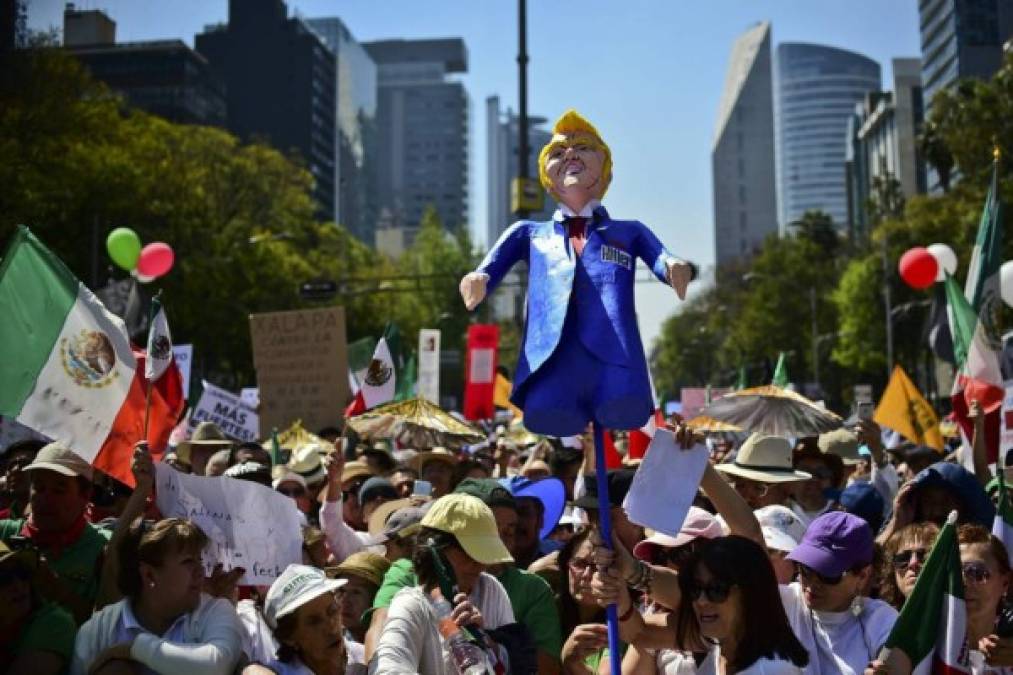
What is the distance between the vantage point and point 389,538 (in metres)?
6.11

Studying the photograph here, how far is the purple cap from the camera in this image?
4707 mm

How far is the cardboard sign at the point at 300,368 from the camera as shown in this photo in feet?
37.2

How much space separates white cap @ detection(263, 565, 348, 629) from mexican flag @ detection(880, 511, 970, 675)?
190cm

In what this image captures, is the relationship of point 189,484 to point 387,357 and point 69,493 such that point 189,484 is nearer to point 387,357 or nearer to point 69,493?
point 69,493

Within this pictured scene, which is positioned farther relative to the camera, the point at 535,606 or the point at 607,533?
the point at 535,606

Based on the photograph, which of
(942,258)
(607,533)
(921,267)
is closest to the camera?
(607,533)

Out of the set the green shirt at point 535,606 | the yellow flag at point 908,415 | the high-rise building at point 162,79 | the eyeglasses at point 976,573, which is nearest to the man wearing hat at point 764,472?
the green shirt at point 535,606

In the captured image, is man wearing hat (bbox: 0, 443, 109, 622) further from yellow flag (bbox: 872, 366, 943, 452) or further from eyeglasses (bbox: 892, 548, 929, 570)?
yellow flag (bbox: 872, 366, 943, 452)

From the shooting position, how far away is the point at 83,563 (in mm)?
5531

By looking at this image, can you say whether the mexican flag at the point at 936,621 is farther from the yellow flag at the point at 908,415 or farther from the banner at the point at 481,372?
the banner at the point at 481,372

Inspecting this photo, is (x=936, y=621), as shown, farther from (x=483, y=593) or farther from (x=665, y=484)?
(x=483, y=593)

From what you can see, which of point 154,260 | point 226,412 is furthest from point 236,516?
point 154,260

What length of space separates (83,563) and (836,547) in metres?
2.96

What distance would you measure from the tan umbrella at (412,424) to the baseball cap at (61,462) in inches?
172
